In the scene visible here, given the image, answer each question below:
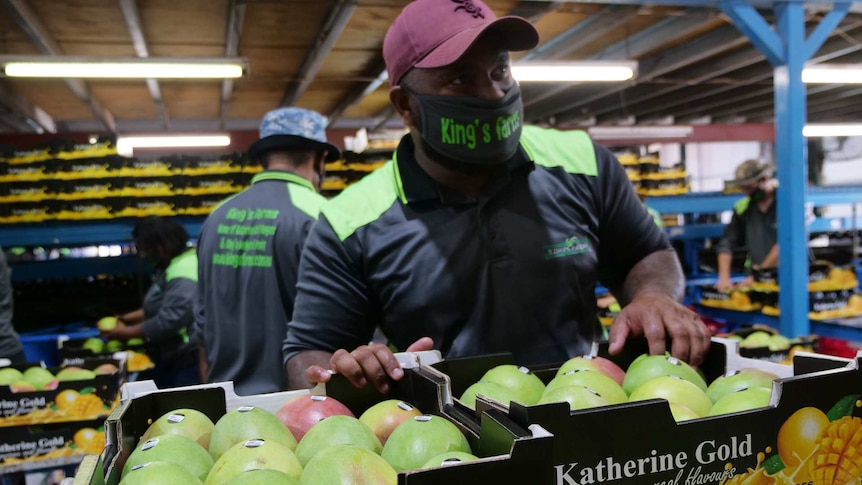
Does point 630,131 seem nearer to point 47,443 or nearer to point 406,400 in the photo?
point 47,443

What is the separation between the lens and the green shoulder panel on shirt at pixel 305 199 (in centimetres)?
311

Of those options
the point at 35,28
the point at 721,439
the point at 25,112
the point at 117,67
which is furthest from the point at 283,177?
the point at 25,112

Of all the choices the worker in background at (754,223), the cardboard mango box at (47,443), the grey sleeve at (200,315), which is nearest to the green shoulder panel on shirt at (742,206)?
the worker in background at (754,223)

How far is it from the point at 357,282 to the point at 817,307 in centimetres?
475

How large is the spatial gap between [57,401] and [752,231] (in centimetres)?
585

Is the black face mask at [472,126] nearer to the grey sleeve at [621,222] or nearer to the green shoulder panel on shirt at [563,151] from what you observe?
the green shoulder panel on shirt at [563,151]

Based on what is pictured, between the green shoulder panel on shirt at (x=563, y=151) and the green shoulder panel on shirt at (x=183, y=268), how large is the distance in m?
3.69

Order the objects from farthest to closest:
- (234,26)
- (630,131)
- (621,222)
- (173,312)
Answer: (630,131), (234,26), (173,312), (621,222)

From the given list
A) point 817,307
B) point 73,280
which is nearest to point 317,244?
point 817,307

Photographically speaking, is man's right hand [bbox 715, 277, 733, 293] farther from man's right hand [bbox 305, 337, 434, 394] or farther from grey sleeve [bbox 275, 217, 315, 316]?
man's right hand [bbox 305, 337, 434, 394]

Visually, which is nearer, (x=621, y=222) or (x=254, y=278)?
(x=621, y=222)

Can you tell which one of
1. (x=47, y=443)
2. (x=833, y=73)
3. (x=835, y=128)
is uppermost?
(x=833, y=73)

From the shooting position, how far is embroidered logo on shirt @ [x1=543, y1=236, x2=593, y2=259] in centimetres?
172

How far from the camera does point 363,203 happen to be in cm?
176
